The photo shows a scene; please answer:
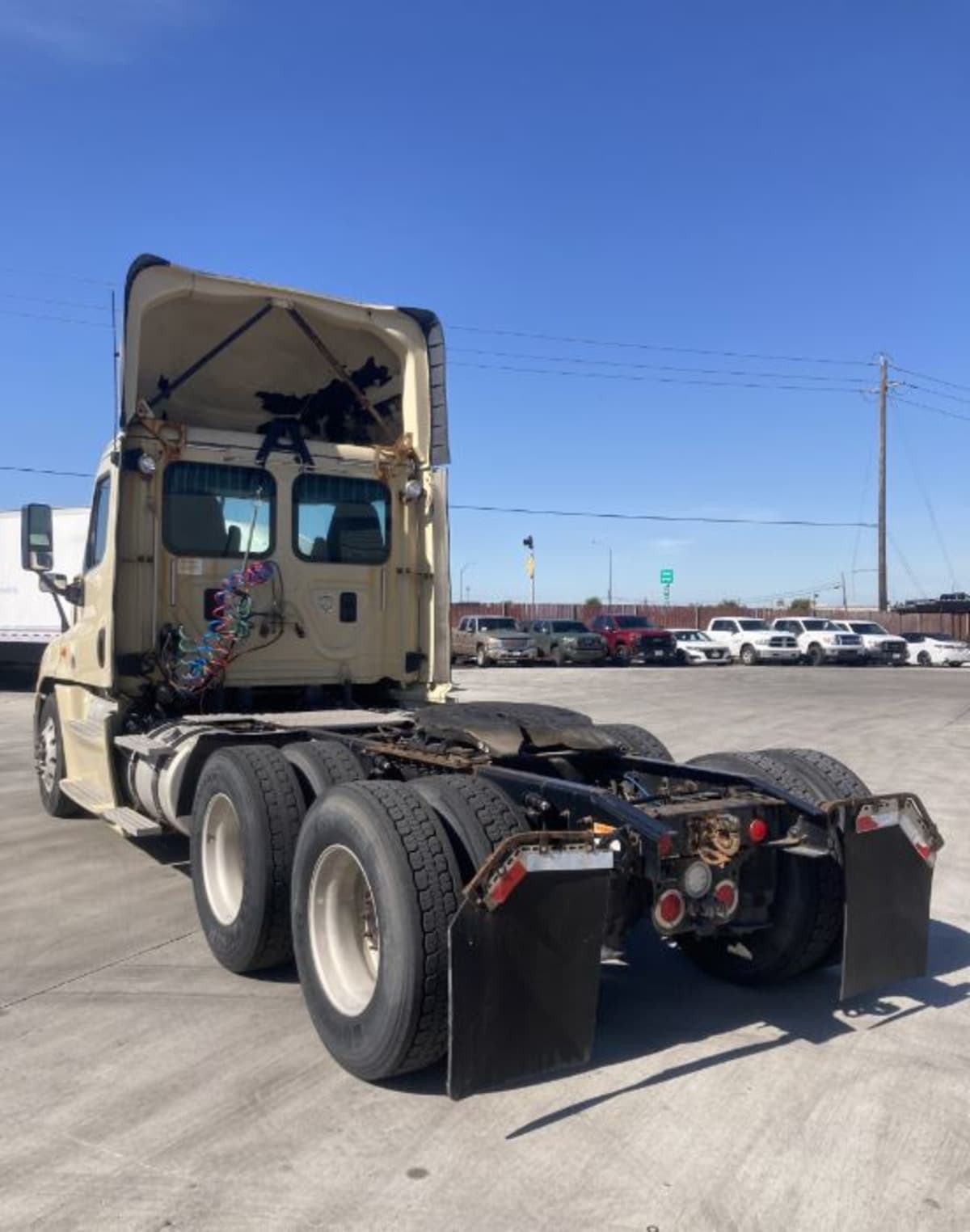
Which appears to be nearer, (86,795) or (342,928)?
(342,928)

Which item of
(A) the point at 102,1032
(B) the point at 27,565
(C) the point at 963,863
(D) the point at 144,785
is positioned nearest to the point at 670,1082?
(A) the point at 102,1032

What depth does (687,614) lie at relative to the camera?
57844mm

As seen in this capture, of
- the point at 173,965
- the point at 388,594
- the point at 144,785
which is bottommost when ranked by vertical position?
the point at 173,965

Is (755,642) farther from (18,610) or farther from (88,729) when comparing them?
(88,729)

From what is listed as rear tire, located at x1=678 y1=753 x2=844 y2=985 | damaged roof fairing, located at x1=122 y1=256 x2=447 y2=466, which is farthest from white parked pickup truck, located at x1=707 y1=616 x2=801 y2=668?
rear tire, located at x1=678 y1=753 x2=844 y2=985

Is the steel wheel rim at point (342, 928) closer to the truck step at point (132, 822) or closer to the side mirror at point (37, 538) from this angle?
the truck step at point (132, 822)

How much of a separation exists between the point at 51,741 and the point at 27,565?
150 cm

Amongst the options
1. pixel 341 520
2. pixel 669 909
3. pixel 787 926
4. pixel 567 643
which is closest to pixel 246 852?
pixel 669 909

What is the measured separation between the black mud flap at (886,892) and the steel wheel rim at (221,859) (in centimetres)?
280

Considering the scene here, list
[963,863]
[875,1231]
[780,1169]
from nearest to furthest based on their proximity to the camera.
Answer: [875,1231], [780,1169], [963,863]

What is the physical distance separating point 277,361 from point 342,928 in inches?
196

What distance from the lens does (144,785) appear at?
256 inches

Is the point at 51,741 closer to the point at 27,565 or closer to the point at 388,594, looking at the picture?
the point at 27,565

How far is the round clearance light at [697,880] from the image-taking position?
3932 mm
